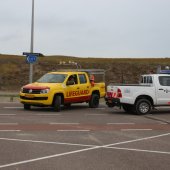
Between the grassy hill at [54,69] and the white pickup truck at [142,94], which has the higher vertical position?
the grassy hill at [54,69]

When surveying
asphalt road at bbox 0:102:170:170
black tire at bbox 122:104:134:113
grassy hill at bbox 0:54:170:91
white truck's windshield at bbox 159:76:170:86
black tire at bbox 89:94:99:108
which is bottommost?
asphalt road at bbox 0:102:170:170

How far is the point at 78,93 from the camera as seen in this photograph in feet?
71.6

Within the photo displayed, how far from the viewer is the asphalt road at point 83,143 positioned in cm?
867

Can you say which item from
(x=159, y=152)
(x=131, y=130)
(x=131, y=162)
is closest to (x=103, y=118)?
(x=131, y=130)

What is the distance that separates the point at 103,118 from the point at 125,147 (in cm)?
709

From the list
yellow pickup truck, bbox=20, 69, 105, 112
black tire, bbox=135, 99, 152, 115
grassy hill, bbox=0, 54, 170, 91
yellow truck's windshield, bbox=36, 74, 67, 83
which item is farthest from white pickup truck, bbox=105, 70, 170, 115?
grassy hill, bbox=0, 54, 170, 91

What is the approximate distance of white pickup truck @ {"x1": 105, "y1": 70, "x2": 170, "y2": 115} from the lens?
19.7 m

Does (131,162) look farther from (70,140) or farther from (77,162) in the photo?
(70,140)

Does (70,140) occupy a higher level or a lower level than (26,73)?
lower

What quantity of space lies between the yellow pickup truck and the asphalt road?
278 centimetres

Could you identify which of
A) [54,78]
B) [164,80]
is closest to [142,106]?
[164,80]

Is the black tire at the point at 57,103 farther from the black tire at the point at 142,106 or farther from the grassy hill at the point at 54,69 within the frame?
the grassy hill at the point at 54,69

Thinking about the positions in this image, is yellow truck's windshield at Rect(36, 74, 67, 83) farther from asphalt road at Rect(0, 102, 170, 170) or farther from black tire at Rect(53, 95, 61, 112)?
asphalt road at Rect(0, 102, 170, 170)

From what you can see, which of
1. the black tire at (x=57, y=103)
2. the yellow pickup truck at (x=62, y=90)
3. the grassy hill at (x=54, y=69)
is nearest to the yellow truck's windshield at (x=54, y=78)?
the yellow pickup truck at (x=62, y=90)
